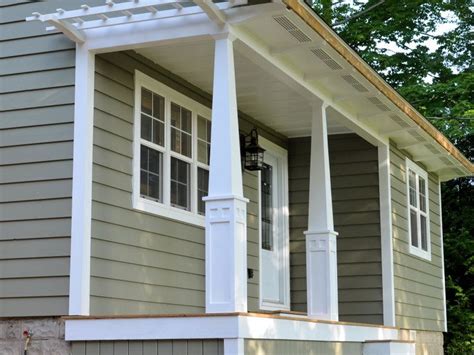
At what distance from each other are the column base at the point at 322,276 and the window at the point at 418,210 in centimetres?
391

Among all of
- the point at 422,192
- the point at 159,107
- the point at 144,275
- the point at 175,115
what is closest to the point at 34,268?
the point at 144,275

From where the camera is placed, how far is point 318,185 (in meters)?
8.83

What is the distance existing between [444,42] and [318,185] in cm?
1293

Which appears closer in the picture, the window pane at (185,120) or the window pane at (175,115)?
the window pane at (175,115)

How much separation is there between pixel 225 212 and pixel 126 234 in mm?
1357

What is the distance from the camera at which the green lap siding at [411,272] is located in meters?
11.6

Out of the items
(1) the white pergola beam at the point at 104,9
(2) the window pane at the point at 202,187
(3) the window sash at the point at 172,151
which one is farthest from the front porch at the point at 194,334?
(1) the white pergola beam at the point at 104,9

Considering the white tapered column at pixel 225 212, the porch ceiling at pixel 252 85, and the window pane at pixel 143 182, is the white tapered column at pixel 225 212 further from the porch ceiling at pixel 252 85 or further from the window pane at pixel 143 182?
the window pane at pixel 143 182

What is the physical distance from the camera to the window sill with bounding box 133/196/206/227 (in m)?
7.89

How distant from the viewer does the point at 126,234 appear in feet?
25.1

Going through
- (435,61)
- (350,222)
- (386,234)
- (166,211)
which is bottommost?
(166,211)

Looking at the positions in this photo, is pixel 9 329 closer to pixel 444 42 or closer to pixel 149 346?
pixel 149 346

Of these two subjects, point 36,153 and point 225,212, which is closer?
point 225,212

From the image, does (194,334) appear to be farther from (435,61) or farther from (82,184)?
(435,61)
